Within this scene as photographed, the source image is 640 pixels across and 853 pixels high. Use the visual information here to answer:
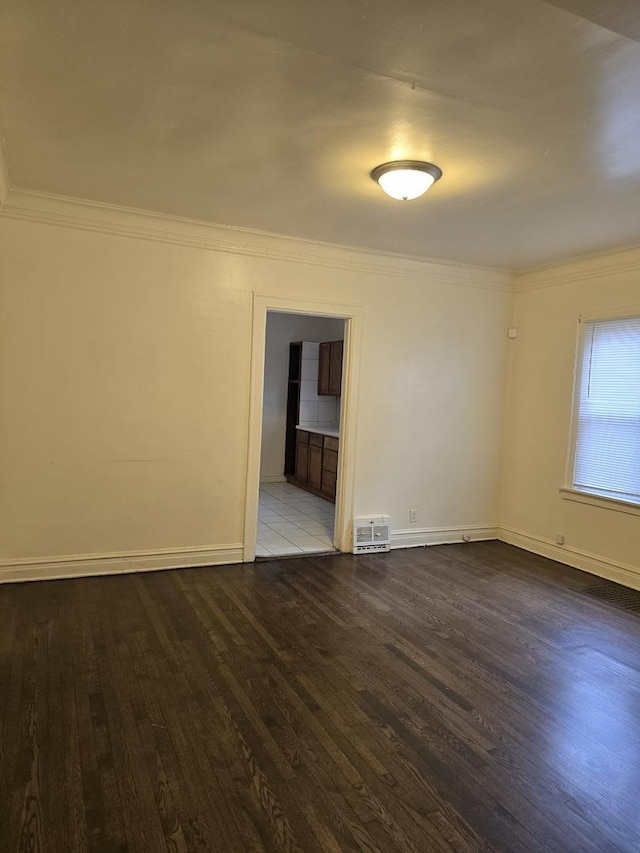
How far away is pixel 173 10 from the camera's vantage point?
181 cm

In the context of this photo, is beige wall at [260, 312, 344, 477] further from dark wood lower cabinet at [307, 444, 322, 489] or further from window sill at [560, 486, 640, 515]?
window sill at [560, 486, 640, 515]

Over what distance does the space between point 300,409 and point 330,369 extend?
2.53 ft

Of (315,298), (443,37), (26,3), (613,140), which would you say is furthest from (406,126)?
(315,298)

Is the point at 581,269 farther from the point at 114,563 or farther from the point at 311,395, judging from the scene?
the point at 114,563

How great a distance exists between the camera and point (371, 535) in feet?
16.6

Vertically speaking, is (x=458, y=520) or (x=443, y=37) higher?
(x=443, y=37)

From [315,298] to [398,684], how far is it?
3.10 m

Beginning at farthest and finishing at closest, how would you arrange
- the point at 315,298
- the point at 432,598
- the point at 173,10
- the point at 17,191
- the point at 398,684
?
the point at 315,298
the point at 432,598
the point at 17,191
the point at 398,684
the point at 173,10

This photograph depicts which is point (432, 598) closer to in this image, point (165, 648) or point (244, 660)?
point (244, 660)

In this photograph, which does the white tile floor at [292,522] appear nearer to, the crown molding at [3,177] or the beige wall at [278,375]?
the beige wall at [278,375]

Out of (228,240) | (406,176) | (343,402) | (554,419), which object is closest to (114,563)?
(343,402)

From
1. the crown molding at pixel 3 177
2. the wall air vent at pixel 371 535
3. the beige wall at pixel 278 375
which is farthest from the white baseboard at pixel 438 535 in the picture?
the crown molding at pixel 3 177

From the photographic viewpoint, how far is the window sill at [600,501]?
14.3 feet

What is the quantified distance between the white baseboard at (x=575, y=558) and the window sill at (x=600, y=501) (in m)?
0.43
